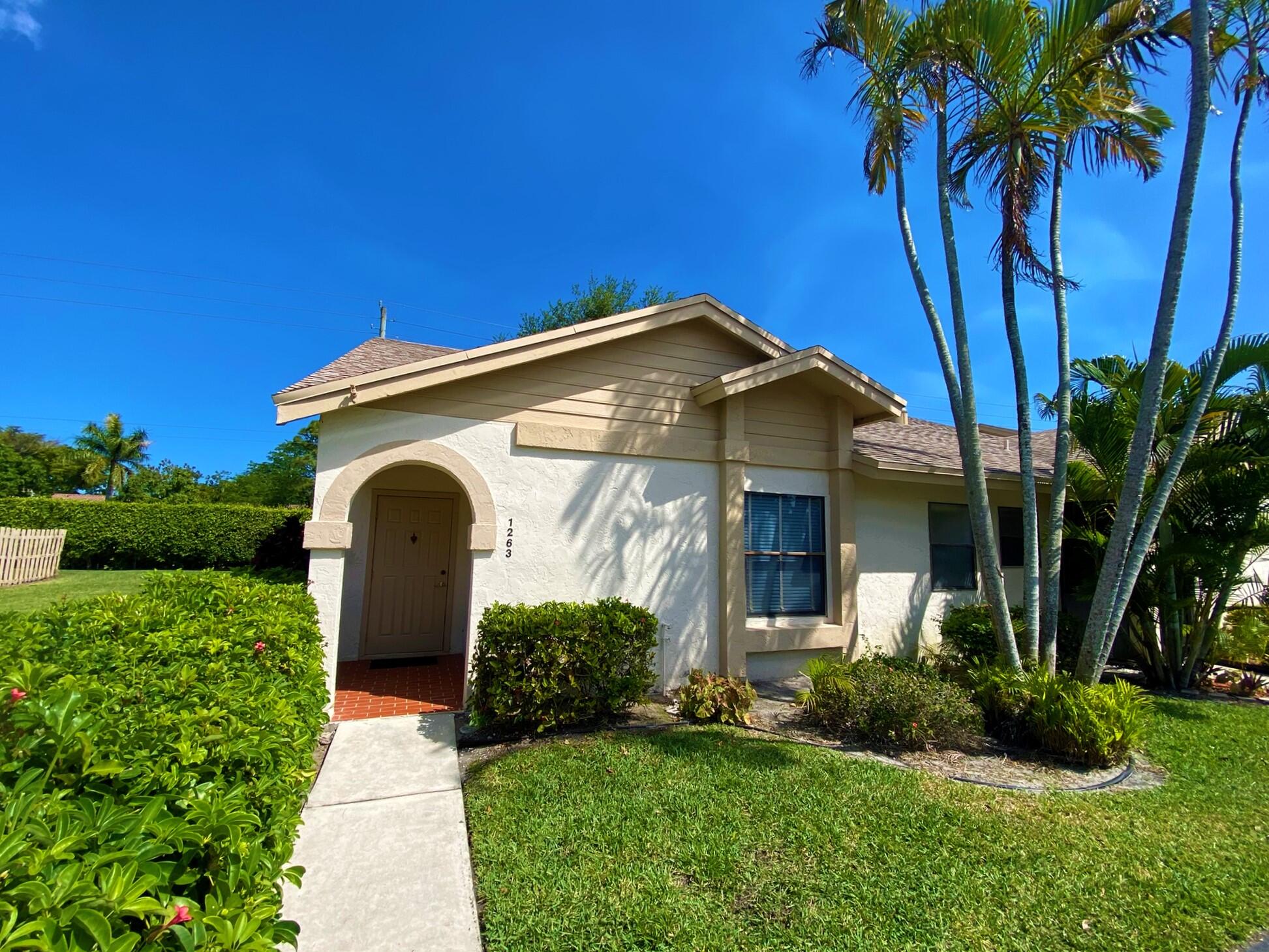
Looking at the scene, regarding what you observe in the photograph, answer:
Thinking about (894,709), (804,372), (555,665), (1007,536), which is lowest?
(894,709)

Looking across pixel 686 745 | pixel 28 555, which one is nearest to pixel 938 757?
pixel 686 745

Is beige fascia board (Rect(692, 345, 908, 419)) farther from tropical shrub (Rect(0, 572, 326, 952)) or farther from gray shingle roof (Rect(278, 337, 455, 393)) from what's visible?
tropical shrub (Rect(0, 572, 326, 952))

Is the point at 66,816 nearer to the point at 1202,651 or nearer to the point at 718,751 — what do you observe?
the point at 718,751

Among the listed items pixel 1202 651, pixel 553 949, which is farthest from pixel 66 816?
pixel 1202 651

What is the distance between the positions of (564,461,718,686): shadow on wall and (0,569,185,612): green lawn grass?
8.81m

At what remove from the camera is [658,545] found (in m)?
7.53

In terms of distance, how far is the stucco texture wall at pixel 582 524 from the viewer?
21.3 ft

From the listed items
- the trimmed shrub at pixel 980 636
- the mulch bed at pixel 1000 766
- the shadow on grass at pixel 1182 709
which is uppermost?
the trimmed shrub at pixel 980 636

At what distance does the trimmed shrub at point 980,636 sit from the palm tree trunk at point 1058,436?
0.79 meters

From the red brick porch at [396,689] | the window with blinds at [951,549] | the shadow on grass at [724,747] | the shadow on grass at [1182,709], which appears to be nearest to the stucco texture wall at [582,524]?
the red brick porch at [396,689]

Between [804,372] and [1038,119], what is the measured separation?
3690 mm

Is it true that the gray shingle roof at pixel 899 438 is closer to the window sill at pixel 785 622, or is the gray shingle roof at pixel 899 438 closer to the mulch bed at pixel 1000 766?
the window sill at pixel 785 622

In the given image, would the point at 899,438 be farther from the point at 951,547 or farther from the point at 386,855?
the point at 386,855

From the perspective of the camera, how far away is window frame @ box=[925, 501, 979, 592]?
30.9 feet
